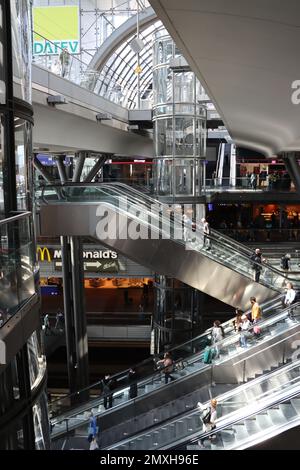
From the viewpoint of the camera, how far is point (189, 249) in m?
15.3

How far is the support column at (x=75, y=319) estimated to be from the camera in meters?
18.7

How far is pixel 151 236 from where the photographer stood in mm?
14797

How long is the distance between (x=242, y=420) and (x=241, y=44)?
6.92 meters

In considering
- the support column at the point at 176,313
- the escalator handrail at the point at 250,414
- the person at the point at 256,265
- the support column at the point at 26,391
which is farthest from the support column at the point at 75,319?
the support column at the point at 26,391

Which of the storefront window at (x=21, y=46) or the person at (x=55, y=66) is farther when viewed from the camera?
the person at (x=55, y=66)

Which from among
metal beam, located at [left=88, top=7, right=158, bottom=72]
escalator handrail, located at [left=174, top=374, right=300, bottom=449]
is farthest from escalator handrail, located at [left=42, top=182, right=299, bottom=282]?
metal beam, located at [left=88, top=7, right=158, bottom=72]

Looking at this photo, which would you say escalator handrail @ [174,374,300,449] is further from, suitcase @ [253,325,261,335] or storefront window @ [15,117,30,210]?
storefront window @ [15,117,30,210]

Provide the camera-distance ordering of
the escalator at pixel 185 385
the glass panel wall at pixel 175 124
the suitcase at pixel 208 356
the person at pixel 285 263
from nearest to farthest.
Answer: the escalator at pixel 185 385, the suitcase at pixel 208 356, the person at pixel 285 263, the glass panel wall at pixel 175 124

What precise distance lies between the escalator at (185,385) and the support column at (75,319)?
478cm

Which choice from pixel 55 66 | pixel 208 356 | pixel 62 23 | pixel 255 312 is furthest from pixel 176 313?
pixel 62 23

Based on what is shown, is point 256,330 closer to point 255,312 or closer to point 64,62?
point 255,312

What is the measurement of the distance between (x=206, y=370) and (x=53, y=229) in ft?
19.7

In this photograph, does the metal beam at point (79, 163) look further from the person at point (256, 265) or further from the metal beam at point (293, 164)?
the person at point (256, 265)
